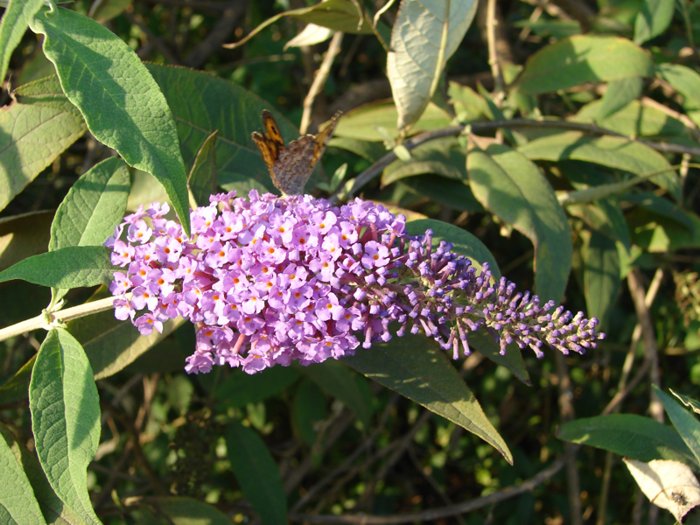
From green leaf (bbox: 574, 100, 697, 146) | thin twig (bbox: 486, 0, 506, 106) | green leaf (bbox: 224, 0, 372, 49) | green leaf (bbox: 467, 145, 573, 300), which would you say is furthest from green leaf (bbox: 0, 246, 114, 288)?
green leaf (bbox: 574, 100, 697, 146)

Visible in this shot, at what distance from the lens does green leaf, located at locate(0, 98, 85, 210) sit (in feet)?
5.78

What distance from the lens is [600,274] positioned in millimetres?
2309

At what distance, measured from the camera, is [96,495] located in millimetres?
2664

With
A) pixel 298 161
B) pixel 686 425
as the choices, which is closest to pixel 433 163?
pixel 298 161

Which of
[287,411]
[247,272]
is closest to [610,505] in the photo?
[287,411]

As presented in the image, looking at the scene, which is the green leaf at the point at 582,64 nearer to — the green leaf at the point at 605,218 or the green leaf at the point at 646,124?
the green leaf at the point at 646,124

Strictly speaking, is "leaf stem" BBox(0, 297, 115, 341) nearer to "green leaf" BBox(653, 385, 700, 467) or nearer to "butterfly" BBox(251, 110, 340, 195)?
"butterfly" BBox(251, 110, 340, 195)

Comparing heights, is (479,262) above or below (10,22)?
below

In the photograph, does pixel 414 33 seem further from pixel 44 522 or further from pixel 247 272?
pixel 44 522

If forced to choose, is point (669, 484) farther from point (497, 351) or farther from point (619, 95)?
point (619, 95)

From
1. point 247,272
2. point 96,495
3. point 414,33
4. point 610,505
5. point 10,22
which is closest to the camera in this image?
point 10,22

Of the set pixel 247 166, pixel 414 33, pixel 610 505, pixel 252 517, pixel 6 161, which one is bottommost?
pixel 610 505

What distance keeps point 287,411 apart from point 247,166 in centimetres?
162

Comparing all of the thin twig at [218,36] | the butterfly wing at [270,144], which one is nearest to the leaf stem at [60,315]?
the butterfly wing at [270,144]
